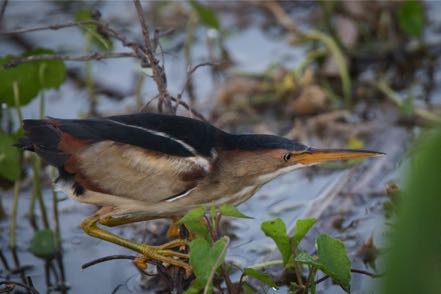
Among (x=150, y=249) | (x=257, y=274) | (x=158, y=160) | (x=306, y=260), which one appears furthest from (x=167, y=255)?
(x=306, y=260)

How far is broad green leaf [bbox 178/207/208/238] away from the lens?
277 cm

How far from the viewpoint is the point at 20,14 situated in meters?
7.12

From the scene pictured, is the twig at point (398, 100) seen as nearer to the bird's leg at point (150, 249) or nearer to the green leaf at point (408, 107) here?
the green leaf at point (408, 107)

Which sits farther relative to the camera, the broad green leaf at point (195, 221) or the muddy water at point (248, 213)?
the muddy water at point (248, 213)

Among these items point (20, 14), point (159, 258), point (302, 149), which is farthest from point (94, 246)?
point (20, 14)

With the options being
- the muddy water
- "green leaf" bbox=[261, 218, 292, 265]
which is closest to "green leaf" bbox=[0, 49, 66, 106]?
the muddy water

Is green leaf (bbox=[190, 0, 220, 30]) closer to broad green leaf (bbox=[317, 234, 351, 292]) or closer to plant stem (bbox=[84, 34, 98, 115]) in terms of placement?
plant stem (bbox=[84, 34, 98, 115])

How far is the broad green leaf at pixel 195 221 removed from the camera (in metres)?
2.77

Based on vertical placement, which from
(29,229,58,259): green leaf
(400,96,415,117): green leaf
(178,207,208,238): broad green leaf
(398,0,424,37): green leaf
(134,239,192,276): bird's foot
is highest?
(398,0,424,37): green leaf

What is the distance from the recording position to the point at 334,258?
9.81ft

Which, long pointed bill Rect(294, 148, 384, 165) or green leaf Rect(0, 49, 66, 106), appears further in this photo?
green leaf Rect(0, 49, 66, 106)

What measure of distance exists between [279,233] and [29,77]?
5.20ft

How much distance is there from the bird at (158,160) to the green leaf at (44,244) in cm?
92


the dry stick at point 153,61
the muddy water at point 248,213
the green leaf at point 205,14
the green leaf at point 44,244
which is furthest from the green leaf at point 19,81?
the green leaf at point 205,14
